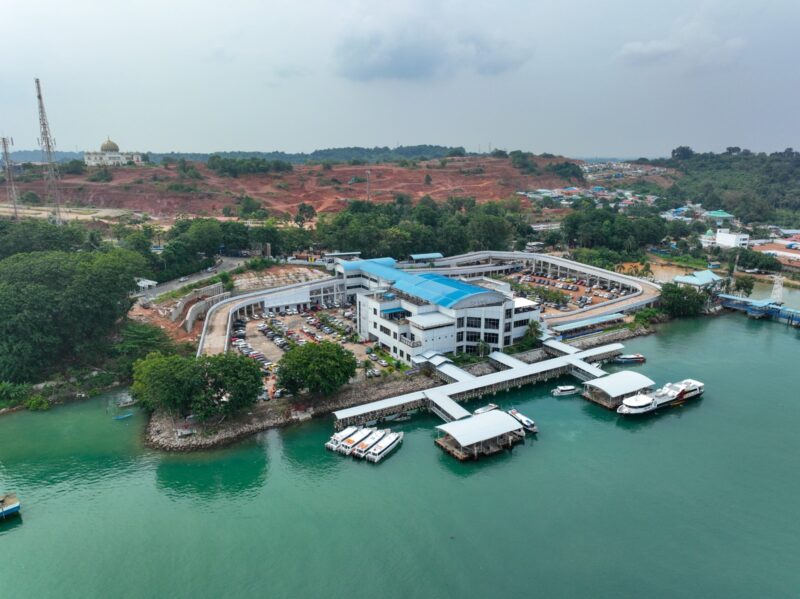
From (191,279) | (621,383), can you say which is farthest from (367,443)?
(191,279)

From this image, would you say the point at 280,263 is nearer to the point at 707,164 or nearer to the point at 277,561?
the point at 277,561

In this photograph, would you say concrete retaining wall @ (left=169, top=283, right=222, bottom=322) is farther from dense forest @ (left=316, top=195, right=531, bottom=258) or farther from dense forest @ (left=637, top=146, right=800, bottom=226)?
dense forest @ (left=637, top=146, right=800, bottom=226)

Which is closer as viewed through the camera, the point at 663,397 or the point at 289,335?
the point at 663,397

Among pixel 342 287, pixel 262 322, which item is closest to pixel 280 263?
pixel 342 287

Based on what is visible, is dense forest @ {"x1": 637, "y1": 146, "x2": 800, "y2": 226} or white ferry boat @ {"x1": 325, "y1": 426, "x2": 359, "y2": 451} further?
dense forest @ {"x1": 637, "y1": 146, "x2": 800, "y2": 226}

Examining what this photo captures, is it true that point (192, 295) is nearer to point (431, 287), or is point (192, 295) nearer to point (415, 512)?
point (431, 287)

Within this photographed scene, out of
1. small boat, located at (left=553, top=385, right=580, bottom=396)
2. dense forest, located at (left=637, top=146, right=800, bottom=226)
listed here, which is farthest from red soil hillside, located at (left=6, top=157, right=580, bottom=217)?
small boat, located at (left=553, top=385, right=580, bottom=396)

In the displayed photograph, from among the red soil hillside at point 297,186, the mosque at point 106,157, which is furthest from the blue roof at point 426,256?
the mosque at point 106,157
